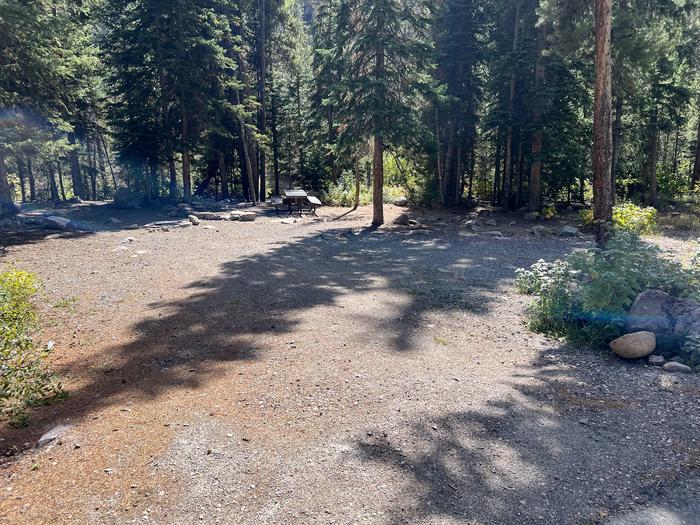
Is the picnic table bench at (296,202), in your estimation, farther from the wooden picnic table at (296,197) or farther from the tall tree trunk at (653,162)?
the tall tree trunk at (653,162)

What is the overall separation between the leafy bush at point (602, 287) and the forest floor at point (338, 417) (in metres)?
0.43

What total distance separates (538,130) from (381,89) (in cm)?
716

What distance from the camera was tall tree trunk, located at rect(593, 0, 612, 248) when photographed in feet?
29.9

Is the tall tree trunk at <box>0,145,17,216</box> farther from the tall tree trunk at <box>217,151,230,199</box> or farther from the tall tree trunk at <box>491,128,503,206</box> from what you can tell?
the tall tree trunk at <box>491,128,503,206</box>

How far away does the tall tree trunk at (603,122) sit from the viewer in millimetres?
9125

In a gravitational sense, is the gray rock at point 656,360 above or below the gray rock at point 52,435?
below

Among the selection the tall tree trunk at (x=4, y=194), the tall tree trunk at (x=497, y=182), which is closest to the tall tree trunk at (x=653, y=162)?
the tall tree trunk at (x=497, y=182)

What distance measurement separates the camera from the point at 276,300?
334 inches

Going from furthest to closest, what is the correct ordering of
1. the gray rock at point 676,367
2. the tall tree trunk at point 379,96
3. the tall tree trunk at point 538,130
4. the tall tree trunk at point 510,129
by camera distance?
the tall tree trunk at point 510,129 → the tall tree trunk at point 538,130 → the tall tree trunk at point 379,96 → the gray rock at point 676,367

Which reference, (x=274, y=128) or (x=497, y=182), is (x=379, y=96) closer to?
(x=497, y=182)

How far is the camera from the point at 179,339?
22.0ft

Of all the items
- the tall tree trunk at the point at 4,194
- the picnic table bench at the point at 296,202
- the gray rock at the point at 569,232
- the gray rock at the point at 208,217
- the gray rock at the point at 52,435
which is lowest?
the gray rock at the point at 52,435

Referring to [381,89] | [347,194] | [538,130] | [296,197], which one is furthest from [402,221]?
[347,194]

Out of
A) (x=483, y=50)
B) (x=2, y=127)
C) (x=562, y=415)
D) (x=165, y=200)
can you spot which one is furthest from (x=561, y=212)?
(x=2, y=127)
